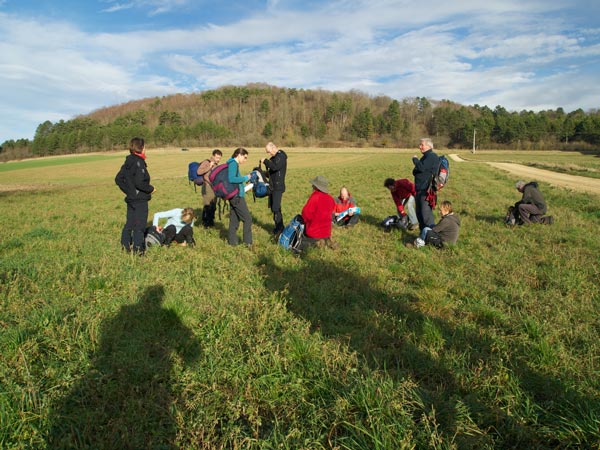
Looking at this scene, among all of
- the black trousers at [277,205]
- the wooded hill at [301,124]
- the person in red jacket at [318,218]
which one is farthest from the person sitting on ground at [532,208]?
the wooded hill at [301,124]

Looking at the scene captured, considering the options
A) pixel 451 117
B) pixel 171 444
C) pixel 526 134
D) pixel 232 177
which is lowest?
pixel 171 444

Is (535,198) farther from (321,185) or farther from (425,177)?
(321,185)

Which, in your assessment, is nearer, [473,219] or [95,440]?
[95,440]

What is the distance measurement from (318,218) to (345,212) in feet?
7.98

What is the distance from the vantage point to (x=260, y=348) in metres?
3.19

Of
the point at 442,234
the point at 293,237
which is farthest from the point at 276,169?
the point at 442,234

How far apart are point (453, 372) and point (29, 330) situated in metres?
4.24

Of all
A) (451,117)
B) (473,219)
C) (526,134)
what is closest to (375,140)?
(451,117)

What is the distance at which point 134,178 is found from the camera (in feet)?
20.7

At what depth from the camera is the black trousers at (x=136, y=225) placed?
21.6 feet

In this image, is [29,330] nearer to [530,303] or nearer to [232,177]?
[232,177]

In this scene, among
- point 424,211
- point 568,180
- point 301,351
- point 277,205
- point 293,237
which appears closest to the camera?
point 301,351

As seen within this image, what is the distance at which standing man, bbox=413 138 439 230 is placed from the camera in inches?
292

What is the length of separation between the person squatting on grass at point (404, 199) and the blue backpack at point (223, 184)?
14.0 feet
